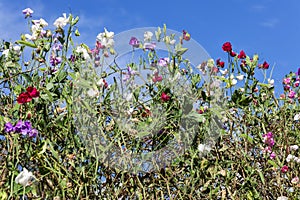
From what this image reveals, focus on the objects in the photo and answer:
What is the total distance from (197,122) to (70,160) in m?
0.49

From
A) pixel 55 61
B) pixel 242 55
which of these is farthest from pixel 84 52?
pixel 242 55

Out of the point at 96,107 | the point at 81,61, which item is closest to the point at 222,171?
the point at 96,107

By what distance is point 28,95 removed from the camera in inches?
74.9

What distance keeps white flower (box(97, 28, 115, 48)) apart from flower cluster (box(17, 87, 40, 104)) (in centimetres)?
47

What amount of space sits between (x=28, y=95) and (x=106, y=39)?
0.54 m

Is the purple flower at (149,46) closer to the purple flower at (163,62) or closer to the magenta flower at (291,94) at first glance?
the purple flower at (163,62)

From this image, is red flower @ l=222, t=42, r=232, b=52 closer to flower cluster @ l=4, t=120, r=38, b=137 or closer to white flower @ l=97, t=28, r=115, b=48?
white flower @ l=97, t=28, r=115, b=48

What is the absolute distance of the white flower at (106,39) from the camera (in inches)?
91.0

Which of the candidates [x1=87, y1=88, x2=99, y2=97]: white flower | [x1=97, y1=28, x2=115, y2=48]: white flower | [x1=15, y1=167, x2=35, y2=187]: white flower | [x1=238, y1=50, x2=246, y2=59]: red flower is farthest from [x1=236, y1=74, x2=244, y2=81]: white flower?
[x1=15, y1=167, x2=35, y2=187]: white flower

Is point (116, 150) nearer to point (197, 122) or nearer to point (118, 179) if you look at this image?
point (118, 179)

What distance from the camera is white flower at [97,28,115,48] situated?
7.58 ft

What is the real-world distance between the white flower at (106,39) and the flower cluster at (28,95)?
47 cm

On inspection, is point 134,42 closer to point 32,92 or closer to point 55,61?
point 55,61

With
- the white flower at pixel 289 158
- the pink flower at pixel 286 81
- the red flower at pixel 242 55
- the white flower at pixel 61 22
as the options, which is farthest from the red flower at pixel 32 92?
the pink flower at pixel 286 81
